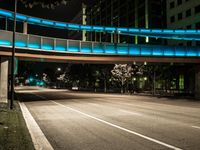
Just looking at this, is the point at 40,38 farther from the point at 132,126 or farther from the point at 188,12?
the point at 188,12

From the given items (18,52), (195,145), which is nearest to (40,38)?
(18,52)

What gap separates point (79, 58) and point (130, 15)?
75614 mm

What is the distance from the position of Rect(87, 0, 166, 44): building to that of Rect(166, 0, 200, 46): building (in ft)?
28.8

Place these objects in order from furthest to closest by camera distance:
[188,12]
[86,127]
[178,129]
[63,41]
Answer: [188,12] < [63,41] < [86,127] < [178,129]

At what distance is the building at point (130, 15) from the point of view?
93875 millimetres

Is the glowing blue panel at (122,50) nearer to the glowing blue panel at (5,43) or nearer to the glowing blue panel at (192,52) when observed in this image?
the glowing blue panel at (192,52)

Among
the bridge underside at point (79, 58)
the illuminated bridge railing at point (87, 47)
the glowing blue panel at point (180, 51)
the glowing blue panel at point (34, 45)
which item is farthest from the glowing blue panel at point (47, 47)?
the glowing blue panel at point (180, 51)

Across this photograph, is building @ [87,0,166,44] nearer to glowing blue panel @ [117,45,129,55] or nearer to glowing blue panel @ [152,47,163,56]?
glowing blue panel @ [152,47,163,56]

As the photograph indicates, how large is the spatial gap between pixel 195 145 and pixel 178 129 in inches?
125

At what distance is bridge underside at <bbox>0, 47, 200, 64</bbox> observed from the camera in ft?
103

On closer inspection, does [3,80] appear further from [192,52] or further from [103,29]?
[192,52]

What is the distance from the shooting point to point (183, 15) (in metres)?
76.6

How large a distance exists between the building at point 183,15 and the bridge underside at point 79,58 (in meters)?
33.6

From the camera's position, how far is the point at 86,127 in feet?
42.1
